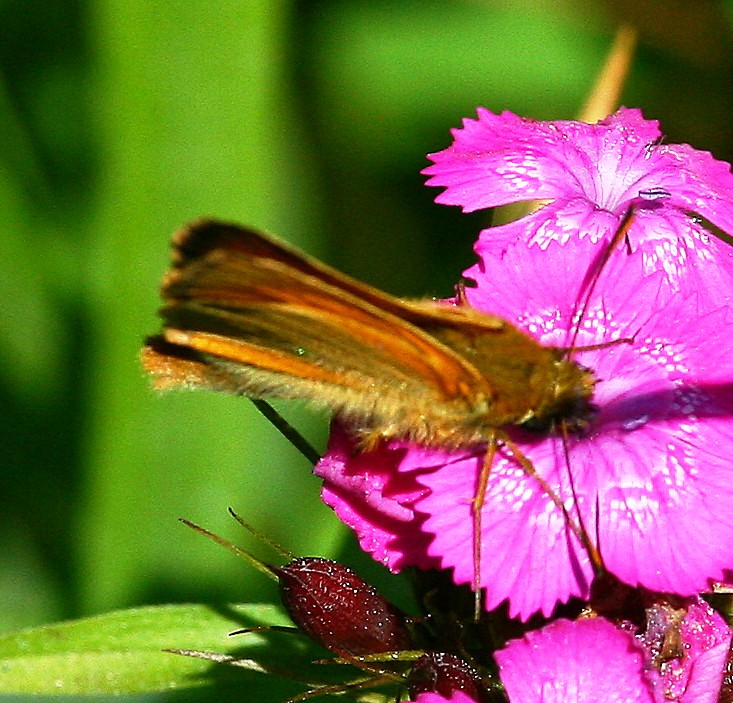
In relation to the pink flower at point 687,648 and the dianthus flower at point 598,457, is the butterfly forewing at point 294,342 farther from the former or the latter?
the pink flower at point 687,648

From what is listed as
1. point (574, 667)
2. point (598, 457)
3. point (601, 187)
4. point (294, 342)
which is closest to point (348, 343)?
point (294, 342)

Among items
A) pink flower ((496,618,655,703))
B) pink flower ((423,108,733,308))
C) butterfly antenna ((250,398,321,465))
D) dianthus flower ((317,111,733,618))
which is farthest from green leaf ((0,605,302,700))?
pink flower ((423,108,733,308))

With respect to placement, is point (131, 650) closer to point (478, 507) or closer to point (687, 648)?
point (478, 507)

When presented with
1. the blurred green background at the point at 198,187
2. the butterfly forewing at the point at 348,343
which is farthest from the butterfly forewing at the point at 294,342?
the blurred green background at the point at 198,187

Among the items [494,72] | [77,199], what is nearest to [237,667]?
[77,199]

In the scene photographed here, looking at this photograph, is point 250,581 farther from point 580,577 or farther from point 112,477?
point 580,577

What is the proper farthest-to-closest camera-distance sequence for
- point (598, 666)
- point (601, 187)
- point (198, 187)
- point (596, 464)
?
point (198, 187)
point (601, 187)
point (596, 464)
point (598, 666)
